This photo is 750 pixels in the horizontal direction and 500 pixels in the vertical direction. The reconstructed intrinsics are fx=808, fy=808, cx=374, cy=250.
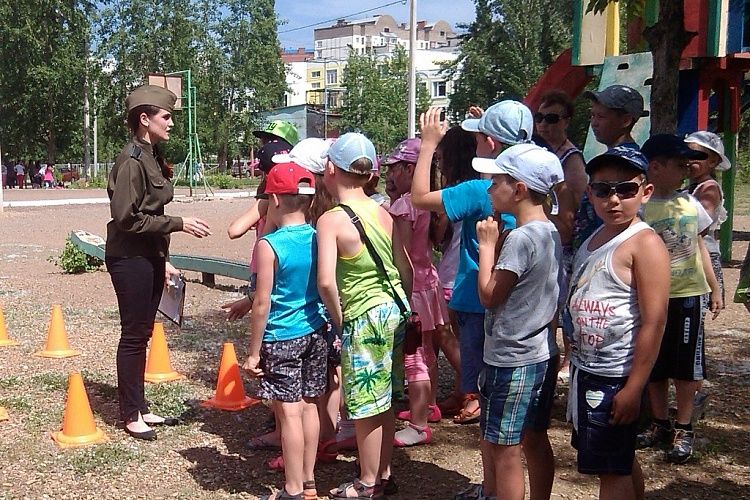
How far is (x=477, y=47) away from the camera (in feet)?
181

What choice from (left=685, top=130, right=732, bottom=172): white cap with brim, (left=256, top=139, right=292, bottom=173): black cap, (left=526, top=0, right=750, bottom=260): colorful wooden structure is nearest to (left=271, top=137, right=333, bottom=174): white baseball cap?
(left=256, top=139, right=292, bottom=173): black cap

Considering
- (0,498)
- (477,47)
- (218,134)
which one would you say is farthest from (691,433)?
(218,134)

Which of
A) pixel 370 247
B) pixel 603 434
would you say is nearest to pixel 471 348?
pixel 370 247

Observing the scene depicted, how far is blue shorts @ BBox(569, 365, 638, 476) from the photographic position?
115 inches

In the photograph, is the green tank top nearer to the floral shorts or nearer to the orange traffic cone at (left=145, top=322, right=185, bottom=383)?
the floral shorts

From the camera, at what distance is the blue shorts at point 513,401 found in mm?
3143

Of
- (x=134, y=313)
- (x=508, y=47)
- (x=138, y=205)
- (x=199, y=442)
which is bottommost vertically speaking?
(x=199, y=442)

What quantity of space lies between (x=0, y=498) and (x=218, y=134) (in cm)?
6148

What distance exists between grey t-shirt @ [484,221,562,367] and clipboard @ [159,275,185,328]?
8.38 feet

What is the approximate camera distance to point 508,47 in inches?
2110

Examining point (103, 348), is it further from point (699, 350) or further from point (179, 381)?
point (699, 350)

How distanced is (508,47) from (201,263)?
4685 centimetres

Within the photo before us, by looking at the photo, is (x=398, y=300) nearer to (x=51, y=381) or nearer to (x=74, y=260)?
(x=51, y=381)

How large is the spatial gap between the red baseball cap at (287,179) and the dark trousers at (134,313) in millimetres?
1279
